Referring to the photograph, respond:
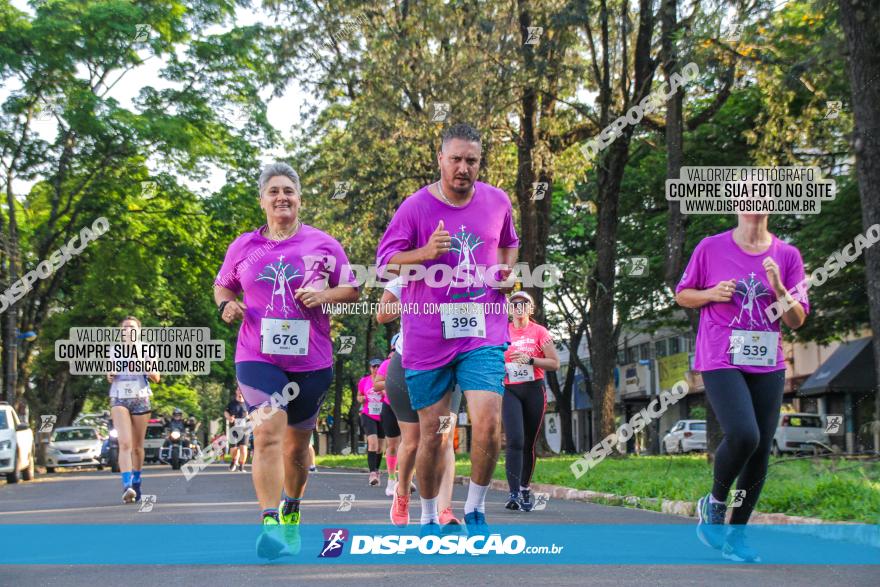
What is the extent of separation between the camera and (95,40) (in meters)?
30.5

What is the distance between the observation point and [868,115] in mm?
11727

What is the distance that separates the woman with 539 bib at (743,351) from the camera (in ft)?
22.7

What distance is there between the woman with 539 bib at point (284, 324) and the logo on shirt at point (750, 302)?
219 cm

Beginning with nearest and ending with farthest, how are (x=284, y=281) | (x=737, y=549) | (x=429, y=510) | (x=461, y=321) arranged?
(x=737, y=549), (x=461, y=321), (x=284, y=281), (x=429, y=510)

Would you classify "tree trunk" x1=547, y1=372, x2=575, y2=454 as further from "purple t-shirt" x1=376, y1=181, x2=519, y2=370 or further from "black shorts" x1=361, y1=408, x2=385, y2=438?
"purple t-shirt" x1=376, y1=181, x2=519, y2=370

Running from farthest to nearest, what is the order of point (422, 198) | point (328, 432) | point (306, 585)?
1. point (328, 432)
2. point (422, 198)
3. point (306, 585)

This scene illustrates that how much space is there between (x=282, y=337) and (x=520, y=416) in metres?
4.48

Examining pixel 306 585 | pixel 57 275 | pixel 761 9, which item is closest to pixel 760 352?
pixel 306 585

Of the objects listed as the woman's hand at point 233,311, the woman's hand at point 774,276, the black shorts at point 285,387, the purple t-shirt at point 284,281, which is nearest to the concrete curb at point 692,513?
the woman's hand at point 774,276

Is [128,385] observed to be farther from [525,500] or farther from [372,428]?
[372,428]

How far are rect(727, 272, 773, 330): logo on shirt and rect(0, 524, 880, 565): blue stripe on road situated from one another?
4.22 feet

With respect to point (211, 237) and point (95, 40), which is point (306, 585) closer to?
point (95, 40)

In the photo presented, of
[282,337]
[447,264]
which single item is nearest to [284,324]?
[282,337]

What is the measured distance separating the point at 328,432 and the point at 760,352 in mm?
85603
